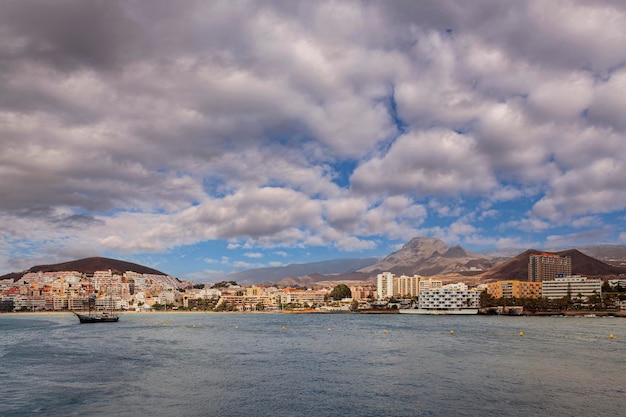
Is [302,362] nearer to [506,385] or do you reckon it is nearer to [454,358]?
[454,358]

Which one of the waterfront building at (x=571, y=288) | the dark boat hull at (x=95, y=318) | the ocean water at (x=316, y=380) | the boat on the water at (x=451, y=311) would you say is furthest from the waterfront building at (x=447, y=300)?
the ocean water at (x=316, y=380)

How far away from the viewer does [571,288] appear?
172 meters

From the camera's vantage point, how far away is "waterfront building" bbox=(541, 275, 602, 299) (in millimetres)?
168625

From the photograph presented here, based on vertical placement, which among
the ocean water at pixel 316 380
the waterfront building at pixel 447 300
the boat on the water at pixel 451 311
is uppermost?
the ocean water at pixel 316 380

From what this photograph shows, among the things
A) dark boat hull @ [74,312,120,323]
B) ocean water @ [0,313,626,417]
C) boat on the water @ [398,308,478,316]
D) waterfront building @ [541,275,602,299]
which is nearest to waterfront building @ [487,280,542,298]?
waterfront building @ [541,275,602,299]

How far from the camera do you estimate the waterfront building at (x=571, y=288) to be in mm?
168625

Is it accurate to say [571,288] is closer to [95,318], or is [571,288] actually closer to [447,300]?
[447,300]

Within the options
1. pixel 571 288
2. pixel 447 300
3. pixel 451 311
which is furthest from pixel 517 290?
pixel 451 311

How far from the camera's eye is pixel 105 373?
110 feet

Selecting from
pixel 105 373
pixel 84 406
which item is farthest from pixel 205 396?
Answer: pixel 105 373

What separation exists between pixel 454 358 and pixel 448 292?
4836 inches

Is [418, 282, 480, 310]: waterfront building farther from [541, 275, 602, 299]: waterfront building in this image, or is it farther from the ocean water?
the ocean water

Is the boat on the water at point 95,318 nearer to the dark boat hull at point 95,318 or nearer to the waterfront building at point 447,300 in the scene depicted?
the dark boat hull at point 95,318

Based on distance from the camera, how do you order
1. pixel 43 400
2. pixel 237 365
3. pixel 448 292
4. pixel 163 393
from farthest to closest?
pixel 448 292, pixel 237 365, pixel 163 393, pixel 43 400
